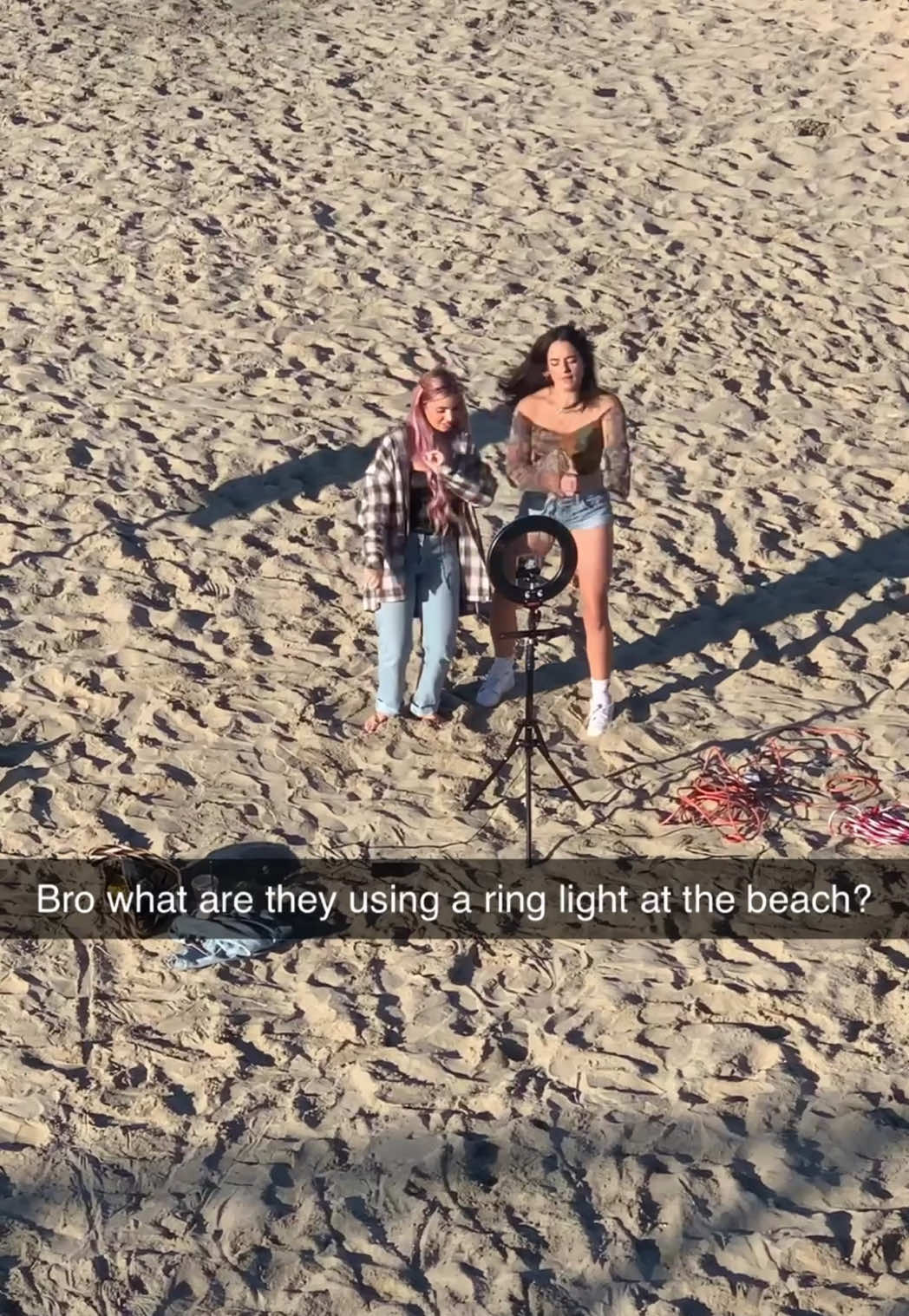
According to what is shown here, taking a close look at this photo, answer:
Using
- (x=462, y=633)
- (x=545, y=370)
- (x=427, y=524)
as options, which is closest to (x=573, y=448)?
(x=545, y=370)

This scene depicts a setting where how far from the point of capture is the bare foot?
21.8 feet

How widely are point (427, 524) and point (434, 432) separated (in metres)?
0.34

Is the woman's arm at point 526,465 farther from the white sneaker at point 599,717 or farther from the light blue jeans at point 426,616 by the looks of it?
the white sneaker at point 599,717

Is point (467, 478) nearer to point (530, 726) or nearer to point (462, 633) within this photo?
point (530, 726)

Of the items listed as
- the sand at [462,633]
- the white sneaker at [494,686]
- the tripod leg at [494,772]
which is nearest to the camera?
the sand at [462,633]

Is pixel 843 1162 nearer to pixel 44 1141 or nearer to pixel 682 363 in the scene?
pixel 44 1141

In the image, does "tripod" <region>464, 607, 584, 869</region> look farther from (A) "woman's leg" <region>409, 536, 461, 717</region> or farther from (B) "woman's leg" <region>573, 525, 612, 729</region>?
(B) "woman's leg" <region>573, 525, 612, 729</region>

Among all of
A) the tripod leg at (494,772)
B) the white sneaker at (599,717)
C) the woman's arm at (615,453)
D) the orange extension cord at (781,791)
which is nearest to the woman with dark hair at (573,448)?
the woman's arm at (615,453)

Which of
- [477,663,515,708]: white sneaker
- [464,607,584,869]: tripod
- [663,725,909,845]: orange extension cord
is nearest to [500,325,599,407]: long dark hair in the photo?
[464,607,584,869]: tripod

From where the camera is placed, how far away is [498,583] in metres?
5.79

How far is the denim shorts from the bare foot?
39.3 inches

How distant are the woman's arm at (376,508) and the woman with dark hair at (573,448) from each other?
489mm

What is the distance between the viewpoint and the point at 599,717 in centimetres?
665

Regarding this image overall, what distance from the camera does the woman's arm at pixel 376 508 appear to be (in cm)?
597
